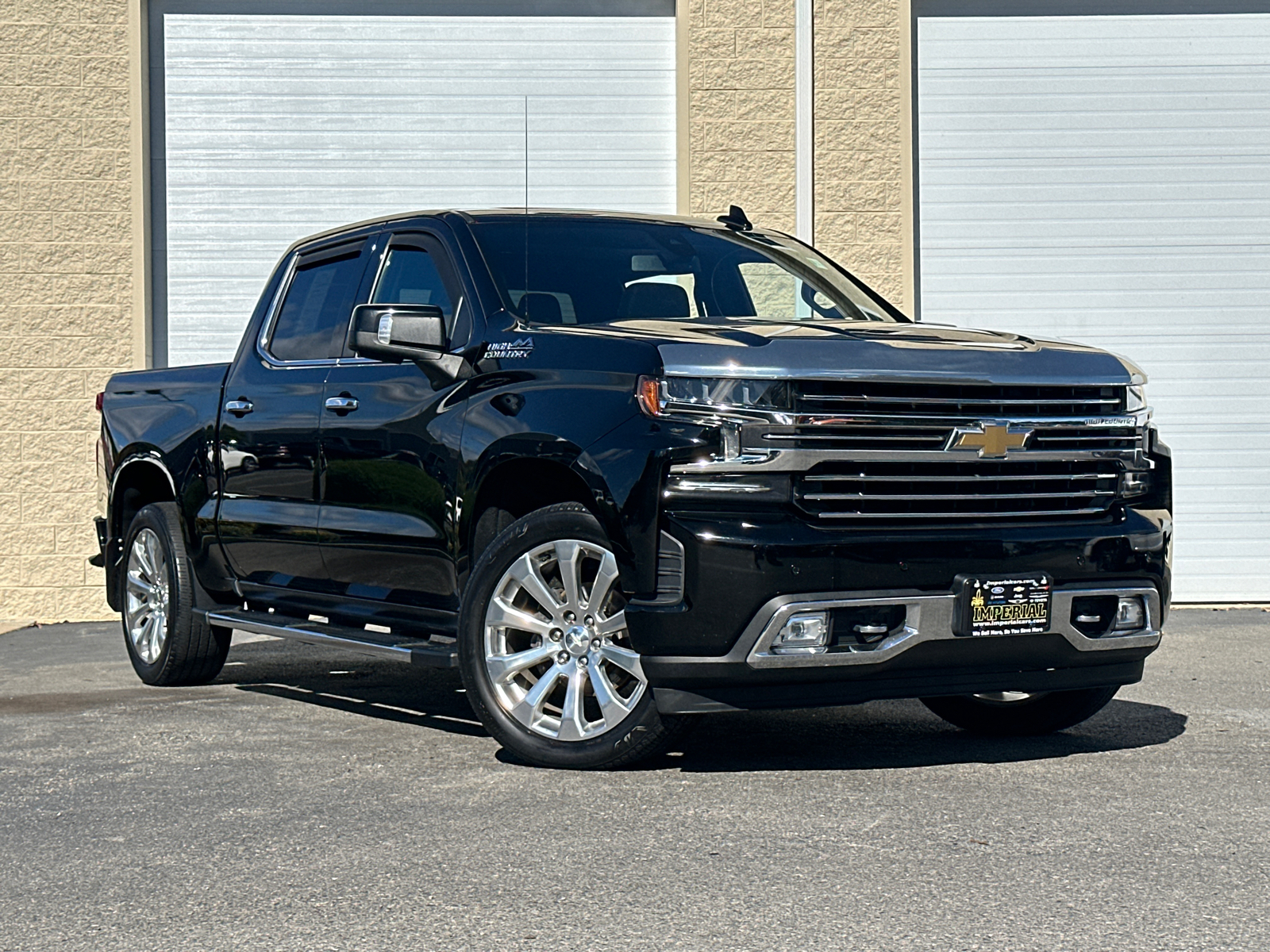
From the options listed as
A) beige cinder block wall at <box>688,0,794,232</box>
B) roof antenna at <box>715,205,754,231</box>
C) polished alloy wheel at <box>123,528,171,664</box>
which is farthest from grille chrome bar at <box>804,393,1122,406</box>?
beige cinder block wall at <box>688,0,794,232</box>

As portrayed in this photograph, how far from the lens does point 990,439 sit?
5879 mm

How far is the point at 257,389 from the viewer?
25.6ft

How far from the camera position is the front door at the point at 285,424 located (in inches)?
292

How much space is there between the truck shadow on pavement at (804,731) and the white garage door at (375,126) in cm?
493

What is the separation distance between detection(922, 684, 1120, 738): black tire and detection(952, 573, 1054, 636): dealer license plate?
0.92 m

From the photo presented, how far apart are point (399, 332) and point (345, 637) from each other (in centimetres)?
127

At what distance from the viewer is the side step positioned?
6.36 metres

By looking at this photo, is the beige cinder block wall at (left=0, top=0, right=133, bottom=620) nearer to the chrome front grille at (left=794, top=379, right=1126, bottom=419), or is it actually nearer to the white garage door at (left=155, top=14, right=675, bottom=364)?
the white garage door at (left=155, top=14, right=675, bottom=364)

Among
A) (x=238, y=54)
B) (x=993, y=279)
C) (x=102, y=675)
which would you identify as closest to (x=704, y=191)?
(x=993, y=279)

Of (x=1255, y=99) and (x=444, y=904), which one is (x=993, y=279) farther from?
(x=444, y=904)

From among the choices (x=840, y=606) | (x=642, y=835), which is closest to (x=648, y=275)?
(x=840, y=606)

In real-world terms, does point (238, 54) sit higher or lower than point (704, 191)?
higher

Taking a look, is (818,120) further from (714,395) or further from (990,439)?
(714,395)

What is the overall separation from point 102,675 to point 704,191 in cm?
576
